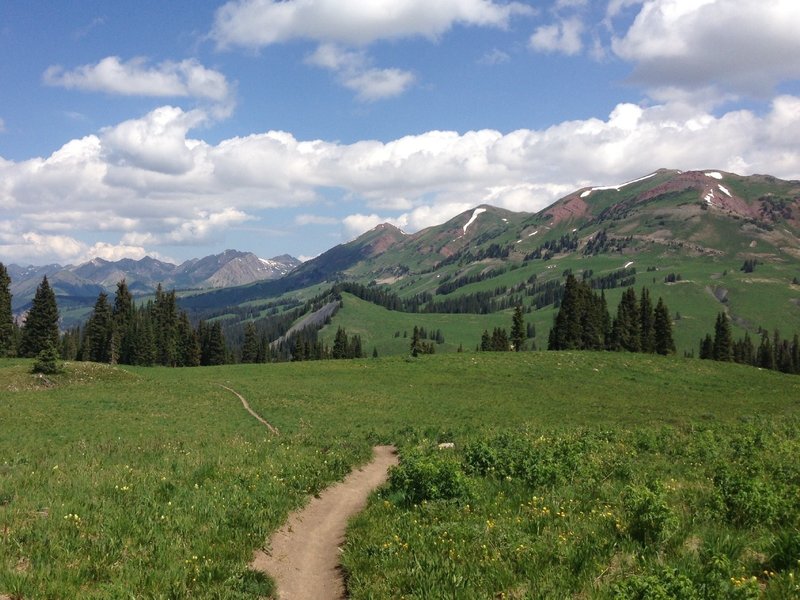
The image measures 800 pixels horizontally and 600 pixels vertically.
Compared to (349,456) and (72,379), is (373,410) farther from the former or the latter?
(72,379)

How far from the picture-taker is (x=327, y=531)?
12930 mm

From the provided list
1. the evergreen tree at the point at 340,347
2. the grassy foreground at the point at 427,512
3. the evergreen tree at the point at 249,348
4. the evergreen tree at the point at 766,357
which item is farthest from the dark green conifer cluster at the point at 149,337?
the evergreen tree at the point at 766,357

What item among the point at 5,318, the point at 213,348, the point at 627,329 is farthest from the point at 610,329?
the point at 5,318

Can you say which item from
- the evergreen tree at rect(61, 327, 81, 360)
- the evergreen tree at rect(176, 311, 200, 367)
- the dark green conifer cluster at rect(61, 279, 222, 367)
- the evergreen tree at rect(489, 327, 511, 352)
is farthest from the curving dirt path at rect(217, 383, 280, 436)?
the evergreen tree at rect(61, 327, 81, 360)

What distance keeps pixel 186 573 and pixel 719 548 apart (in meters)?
9.41

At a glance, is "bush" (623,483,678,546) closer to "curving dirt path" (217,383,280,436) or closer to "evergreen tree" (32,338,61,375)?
"curving dirt path" (217,383,280,436)

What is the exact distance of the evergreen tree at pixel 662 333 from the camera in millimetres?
95688

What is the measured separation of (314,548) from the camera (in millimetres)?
11805

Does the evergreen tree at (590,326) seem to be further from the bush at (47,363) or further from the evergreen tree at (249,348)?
the bush at (47,363)

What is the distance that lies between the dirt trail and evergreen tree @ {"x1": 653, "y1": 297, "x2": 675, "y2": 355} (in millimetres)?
Result: 93546

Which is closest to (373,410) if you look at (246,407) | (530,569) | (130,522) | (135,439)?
(246,407)

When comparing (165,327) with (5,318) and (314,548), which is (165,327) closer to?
(5,318)

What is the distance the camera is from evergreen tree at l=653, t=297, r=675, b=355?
9569 cm

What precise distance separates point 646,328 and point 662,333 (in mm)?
3286
